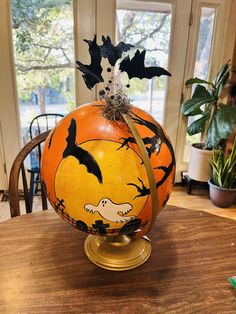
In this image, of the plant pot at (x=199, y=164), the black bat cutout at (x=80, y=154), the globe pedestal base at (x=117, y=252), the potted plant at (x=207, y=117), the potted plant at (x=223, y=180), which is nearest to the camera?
the black bat cutout at (x=80, y=154)

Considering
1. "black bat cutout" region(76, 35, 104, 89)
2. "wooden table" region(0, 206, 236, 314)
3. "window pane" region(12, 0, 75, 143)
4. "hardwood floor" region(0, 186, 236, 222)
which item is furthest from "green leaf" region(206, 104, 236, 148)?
"black bat cutout" region(76, 35, 104, 89)

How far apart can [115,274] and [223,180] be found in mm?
1908

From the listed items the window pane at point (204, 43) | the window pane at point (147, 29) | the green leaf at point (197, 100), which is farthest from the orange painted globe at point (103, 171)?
the window pane at point (204, 43)

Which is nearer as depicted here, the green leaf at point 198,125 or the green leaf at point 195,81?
the green leaf at point 195,81

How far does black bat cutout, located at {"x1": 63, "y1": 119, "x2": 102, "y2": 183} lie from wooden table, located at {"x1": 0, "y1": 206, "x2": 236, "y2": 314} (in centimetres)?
28

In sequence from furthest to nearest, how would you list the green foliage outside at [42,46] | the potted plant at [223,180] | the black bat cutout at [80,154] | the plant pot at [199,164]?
the plant pot at [199,164] < the potted plant at [223,180] < the green foliage outside at [42,46] < the black bat cutout at [80,154]

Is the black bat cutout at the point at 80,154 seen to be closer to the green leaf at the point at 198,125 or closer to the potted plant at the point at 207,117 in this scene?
the potted plant at the point at 207,117

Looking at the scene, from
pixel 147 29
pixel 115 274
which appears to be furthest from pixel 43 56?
pixel 115 274

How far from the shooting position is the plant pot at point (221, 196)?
91.2 inches

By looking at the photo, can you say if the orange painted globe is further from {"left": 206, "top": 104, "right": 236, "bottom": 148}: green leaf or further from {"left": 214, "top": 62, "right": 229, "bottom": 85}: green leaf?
{"left": 214, "top": 62, "right": 229, "bottom": 85}: green leaf

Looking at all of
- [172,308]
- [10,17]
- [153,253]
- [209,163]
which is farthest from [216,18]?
[172,308]

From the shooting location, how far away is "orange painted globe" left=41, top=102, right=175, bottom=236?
0.56 metres

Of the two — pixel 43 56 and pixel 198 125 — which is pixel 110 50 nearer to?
pixel 43 56

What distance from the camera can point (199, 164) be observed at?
96.7 inches
